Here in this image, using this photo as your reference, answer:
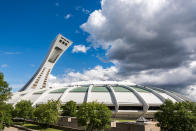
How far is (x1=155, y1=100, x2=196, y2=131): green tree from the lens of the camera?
1912cm

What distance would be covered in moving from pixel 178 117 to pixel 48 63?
69555 millimetres

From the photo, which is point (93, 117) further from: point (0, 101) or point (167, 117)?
point (0, 101)

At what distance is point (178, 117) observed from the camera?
1980 cm

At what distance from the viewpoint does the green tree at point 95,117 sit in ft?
75.1

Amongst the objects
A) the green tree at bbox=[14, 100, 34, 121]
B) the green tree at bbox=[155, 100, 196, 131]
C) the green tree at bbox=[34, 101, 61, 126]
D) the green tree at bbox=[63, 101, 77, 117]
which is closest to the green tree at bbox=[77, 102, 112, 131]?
the green tree at bbox=[155, 100, 196, 131]

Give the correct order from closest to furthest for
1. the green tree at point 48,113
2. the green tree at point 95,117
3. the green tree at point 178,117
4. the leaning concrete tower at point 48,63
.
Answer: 1. the green tree at point 178,117
2. the green tree at point 95,117
3. the green tree at point 48,113
4. the leaning concrete tower at point 48,63

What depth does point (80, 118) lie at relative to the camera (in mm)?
23641

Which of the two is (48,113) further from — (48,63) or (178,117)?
(48,63)

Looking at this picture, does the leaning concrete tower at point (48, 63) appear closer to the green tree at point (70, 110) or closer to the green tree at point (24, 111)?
the green tree at point (24, 111)

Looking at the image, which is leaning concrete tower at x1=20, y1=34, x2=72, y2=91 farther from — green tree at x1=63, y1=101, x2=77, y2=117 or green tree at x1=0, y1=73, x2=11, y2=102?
green tree at x1=0, y1=73, x2=11, y2=102

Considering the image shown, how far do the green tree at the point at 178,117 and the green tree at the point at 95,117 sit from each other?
7.32 meters

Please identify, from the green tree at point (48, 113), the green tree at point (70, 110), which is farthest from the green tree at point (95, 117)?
the green tree at point (70, 110)

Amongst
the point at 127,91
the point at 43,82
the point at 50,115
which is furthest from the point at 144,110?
the point at 43,82

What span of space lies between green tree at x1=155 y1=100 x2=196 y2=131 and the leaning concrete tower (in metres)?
63.8
